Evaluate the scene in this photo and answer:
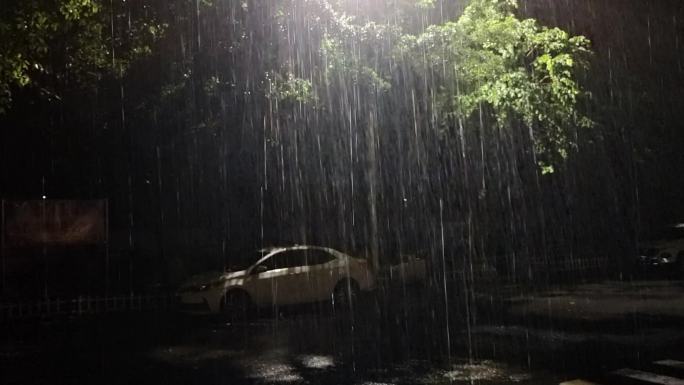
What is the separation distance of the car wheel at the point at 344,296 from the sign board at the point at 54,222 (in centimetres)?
657

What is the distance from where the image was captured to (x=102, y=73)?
48.6ft

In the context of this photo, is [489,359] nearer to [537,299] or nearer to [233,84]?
[537,299]

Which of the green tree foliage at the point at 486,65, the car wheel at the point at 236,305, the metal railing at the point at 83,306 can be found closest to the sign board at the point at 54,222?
the metal railing at the point at 83,306

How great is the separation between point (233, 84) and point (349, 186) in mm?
6741

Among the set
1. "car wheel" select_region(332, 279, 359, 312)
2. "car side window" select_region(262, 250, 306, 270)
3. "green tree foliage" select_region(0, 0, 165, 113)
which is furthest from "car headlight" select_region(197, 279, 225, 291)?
"green tree foliage" select_region(0, 0, 165, 113)

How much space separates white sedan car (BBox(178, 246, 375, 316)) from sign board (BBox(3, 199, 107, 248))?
4441 mm

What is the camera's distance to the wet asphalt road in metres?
8.05

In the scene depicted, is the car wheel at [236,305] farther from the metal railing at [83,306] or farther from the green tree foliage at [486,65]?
the green tree foliage at [486,65]

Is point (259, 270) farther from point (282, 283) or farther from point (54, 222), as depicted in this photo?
point (54, 222)

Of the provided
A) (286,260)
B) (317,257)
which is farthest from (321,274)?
(286,260)

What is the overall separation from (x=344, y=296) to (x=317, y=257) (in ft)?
3.59

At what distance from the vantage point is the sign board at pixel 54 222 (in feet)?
50.7

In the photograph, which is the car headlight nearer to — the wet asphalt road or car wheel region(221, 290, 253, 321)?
car wheel region(221, 290, 253, 321)

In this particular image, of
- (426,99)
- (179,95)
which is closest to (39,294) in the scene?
(179,95)
